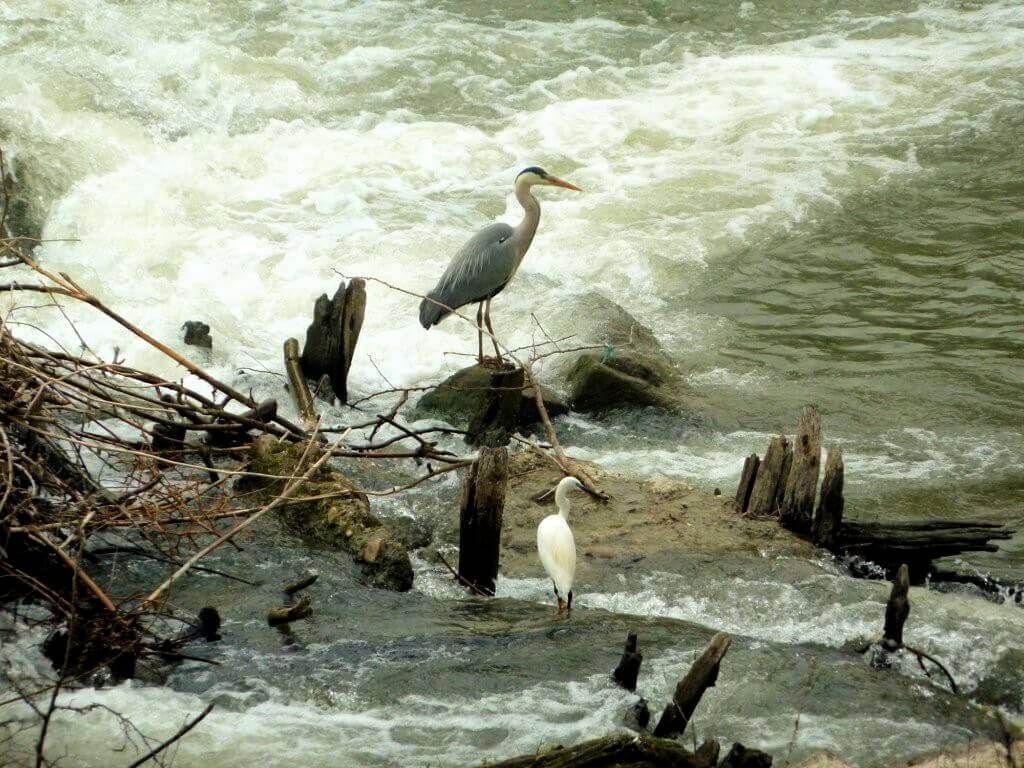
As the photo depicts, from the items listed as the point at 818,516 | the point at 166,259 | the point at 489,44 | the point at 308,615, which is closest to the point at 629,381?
A: the point at 818,516

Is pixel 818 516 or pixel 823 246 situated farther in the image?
pixel 823 246

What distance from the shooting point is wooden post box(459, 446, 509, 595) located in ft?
15.1

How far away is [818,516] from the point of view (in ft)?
16.8

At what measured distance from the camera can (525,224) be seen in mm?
7465

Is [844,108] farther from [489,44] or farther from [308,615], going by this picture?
[308,615]

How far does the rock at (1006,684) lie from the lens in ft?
13.5

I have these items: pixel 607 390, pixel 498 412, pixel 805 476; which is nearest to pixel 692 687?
Result: pixel 805 476

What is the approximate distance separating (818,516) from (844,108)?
7476 millimetres

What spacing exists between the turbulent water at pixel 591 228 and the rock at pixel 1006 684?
0.22 ft

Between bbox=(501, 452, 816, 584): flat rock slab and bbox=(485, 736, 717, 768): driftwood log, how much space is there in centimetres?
187

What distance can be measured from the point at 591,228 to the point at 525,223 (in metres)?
2.25

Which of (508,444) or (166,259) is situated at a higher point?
(166,259)

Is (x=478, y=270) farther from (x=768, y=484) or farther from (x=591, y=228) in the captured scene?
(x=591, y=228)

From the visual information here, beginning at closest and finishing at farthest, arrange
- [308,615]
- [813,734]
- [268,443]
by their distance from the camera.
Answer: [813,734]
[308,615]
[268,443]
